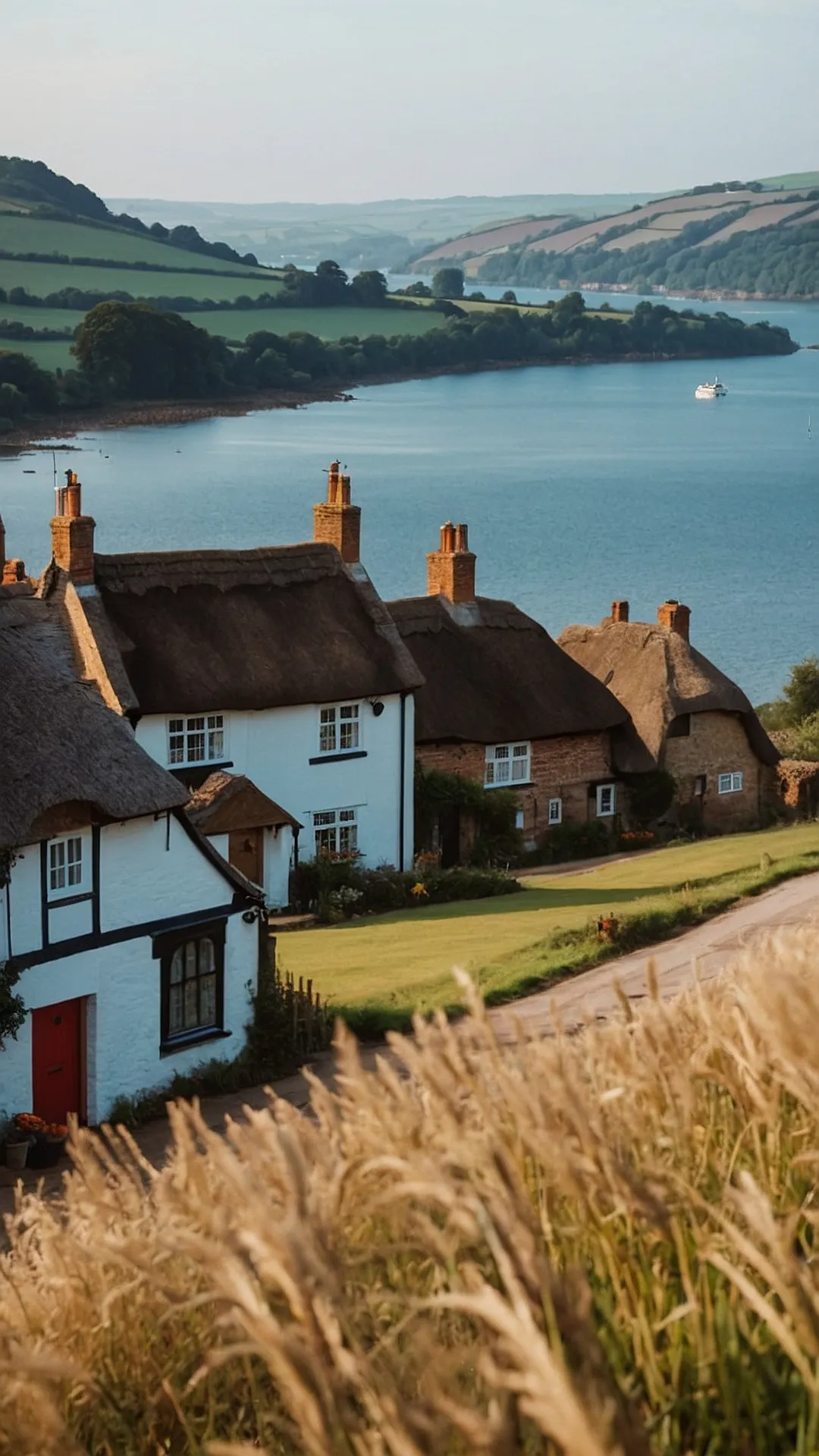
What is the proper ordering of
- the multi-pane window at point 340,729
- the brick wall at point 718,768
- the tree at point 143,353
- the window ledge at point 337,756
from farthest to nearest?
the tree at point 143,353 → the brick wall at point 718,768 → the multi-pane window at point 340,729 → the window ledge at point 337,756

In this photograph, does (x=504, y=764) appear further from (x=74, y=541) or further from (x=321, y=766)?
(x=74, y=541)

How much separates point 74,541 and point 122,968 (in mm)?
13987

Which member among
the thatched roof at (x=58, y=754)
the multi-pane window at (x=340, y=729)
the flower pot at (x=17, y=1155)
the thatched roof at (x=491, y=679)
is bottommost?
the flower pot at (x=17, y=1155)

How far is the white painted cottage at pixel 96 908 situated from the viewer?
1994 cm

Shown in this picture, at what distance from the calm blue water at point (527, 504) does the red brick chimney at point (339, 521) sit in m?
34.7

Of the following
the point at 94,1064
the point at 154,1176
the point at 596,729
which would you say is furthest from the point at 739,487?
the point at 154,1176

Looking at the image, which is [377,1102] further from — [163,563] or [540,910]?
[163,563]

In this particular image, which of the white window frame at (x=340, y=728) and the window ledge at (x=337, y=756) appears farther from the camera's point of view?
the white window frame at (x=340, y=728)

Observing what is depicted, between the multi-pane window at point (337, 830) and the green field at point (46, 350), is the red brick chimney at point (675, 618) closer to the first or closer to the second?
the multi-pane window at point (337, 830)

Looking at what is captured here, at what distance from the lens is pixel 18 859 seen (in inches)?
782

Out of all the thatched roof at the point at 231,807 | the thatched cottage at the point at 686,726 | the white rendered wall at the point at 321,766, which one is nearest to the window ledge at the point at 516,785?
the thatched cottage at the point at 686,726

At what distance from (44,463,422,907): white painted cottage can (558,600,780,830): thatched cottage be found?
26.1 ft

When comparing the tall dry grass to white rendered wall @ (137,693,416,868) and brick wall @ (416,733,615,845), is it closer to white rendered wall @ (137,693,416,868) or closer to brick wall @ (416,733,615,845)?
white rendered wall @ (137,693,416,868)

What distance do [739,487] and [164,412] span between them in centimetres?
5564
